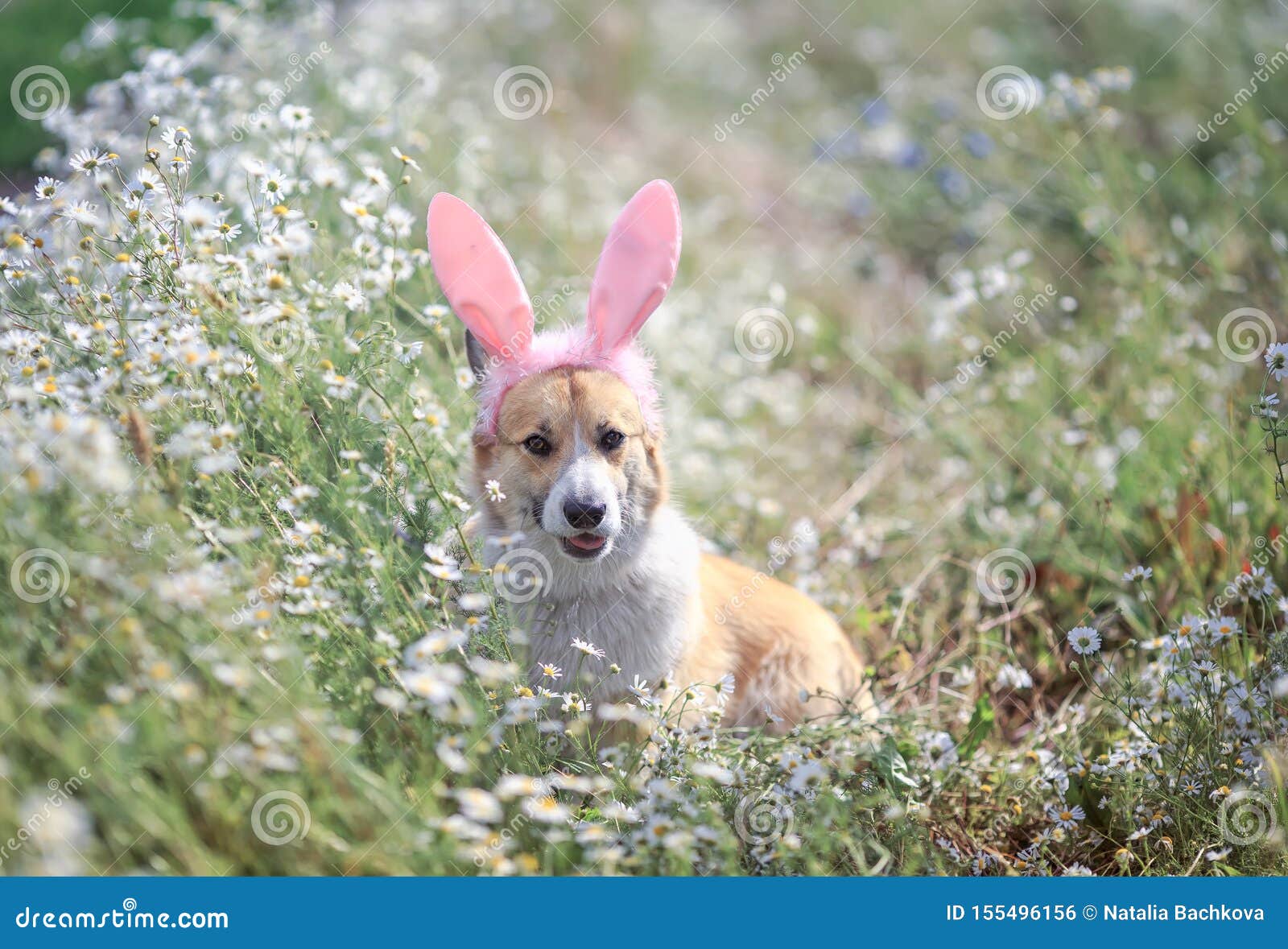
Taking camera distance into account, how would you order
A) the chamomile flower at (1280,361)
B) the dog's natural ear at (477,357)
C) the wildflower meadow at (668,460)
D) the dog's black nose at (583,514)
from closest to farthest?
the wildflower meadow at (668,460) < the chamomile flower at (1280,361) < the dog's black nose at (583,514) < the dog's natural ear at (477,357)

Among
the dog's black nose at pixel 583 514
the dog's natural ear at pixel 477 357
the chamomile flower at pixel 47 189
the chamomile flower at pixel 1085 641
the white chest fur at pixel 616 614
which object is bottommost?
the chamomile flower at pixel 1085 641

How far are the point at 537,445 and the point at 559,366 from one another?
26 cm

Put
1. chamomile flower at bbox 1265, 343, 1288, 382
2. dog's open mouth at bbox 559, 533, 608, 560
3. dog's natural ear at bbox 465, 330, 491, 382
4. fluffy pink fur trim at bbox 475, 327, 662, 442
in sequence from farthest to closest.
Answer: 1. dog's natural ear at bbox 465, 330, 491, 382
2. fluffy pink fur trim at bbox 475, 327, 662, 442
3. dog's open mouth at bbox 559, 533, 608, 560
4. chamomile flower at bbox 1265, 343, 1288, 382

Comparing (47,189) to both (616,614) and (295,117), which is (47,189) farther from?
(616,614)

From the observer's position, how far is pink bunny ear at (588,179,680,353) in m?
2.86

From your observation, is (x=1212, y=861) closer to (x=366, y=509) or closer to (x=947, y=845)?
(x=947, y=845)

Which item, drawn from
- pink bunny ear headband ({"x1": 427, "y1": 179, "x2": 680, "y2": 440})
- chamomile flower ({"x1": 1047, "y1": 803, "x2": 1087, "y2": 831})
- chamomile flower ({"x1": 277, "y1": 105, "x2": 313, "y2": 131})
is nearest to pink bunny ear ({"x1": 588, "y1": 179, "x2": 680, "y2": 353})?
pink bunny ear headband ({"x1": 427, "y1": 179, "x2": 680, "y2": 440})

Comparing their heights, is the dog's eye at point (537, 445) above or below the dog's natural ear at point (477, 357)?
below

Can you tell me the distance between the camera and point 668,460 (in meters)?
4.41

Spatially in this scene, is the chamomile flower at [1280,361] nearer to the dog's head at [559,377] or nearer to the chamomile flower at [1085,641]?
the chamomile flower at [1085,641]

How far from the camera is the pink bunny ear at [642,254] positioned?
2.86 meters

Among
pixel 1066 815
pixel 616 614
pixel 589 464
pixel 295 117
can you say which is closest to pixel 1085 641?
pixel 1066 815

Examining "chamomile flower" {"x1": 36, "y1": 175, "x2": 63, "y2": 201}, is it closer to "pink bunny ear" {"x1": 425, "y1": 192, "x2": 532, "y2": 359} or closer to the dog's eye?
"pink bunny ear" {"x1": 425, "y1": 192, "x2": 532, "y2": 359}

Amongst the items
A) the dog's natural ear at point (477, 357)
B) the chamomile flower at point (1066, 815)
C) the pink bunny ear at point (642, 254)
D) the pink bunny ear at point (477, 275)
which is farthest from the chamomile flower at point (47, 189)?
the chamomile flower at point (1066, 815)
